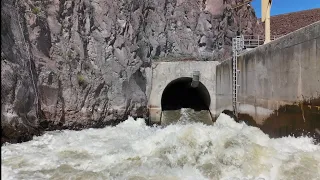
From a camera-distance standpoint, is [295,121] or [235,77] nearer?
[295,121]

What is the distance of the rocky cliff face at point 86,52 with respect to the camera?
28.5ft

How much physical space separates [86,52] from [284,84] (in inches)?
310

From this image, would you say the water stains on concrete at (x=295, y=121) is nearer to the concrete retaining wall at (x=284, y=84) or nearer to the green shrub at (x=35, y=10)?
the concrete retaining wall at (x=284, y=84)

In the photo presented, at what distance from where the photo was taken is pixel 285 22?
2747 cm

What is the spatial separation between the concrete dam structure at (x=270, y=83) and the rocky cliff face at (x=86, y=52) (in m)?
1.87

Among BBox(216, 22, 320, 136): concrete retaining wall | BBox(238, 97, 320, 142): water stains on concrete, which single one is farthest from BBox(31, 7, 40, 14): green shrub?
BBox(238, 97, 320, 142): water stains on concrete

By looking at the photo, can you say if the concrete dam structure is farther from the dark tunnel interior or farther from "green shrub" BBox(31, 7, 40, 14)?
"green shrub" BBox(31, 7, 40, 14)

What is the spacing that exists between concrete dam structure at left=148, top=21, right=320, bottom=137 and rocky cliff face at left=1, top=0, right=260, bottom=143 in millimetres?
1868

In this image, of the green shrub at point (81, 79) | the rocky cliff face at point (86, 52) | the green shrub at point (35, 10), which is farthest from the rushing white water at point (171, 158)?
the green shrub at point (35, 10)

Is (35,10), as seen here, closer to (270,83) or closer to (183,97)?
(270,83)

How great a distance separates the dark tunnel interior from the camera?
701 inches

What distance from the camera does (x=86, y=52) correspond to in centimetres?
1224

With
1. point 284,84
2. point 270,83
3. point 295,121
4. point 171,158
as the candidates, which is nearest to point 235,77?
point 270,83

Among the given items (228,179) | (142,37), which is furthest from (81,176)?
(142,37)
